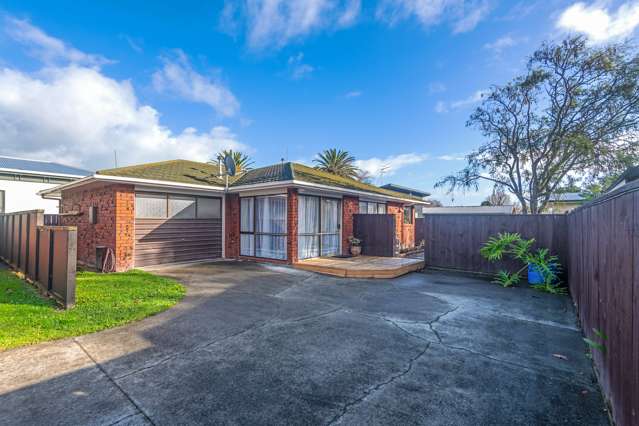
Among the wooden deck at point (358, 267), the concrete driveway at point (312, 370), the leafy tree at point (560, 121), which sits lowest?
the concrete driveway at point (312, 370)

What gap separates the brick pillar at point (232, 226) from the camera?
34.9 feet

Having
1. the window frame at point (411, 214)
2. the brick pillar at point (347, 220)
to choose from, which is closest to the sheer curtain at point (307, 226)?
the brick pillar at point (347, 220)

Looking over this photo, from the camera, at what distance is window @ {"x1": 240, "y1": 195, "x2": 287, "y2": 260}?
375 inches

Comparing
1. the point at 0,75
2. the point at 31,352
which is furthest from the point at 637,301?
the point at 0,75

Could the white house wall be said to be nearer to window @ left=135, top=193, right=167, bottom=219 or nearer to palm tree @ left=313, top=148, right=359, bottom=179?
window @ left=135, top=193, right=167, bottom=219

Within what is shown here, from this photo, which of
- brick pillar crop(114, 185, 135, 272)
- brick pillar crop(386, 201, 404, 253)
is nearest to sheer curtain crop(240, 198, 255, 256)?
brick pillar crop(114, 185, 135, 272)

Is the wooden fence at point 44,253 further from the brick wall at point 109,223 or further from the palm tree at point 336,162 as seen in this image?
the palm tree at point 336,162

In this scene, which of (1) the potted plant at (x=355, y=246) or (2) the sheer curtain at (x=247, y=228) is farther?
(1) the potted plant at (x=355, y=246)

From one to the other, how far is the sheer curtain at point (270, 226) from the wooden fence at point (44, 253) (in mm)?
5509

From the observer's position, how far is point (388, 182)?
34281 mm

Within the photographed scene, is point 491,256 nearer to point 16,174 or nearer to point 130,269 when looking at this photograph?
point 130,269

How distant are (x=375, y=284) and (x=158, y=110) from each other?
13.4 metres

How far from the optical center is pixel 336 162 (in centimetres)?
2984

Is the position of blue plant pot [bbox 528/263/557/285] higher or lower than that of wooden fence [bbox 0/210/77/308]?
lower
